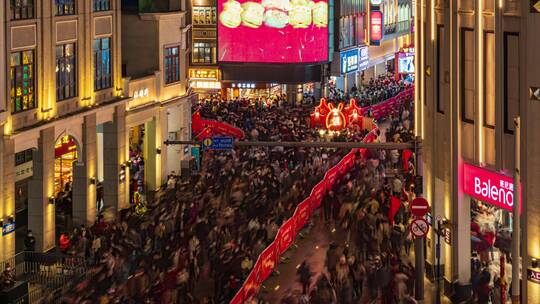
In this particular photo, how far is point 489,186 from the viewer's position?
30.1 m

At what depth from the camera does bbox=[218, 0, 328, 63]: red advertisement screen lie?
83.1 meters

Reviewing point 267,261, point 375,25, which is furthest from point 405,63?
point 267,261

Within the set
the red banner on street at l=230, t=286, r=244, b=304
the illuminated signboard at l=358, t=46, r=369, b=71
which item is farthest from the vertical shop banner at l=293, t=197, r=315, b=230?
the illuminated signboard at l=358, t=46, r=369, b=71

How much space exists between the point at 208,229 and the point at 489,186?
11.8 meters

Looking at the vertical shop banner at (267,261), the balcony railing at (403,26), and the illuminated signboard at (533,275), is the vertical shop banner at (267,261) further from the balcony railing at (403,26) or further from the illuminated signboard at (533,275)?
the balcony railing at (403,26)

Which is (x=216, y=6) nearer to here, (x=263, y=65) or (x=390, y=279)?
(x=263, y=65)

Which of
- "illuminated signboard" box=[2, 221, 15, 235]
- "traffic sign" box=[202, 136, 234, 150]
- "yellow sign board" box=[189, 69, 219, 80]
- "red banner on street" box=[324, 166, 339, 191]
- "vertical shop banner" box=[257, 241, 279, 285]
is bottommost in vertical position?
"vertical shop banner" box=[257, 241, 279, 285]

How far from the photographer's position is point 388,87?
353ft

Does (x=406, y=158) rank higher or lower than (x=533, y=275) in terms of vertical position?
higher

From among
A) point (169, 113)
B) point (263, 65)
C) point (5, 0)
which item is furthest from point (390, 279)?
point (263, 65)

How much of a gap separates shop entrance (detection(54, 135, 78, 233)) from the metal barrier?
18.1ft

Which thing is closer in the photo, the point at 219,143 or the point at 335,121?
the point at 219,143

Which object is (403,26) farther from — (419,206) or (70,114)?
(419,206)

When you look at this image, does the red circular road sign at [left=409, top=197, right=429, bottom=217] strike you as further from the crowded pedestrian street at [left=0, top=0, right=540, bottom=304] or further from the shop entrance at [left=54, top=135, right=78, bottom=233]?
the shop entrance at [left=54, top=135, right=78, bottom=233]
